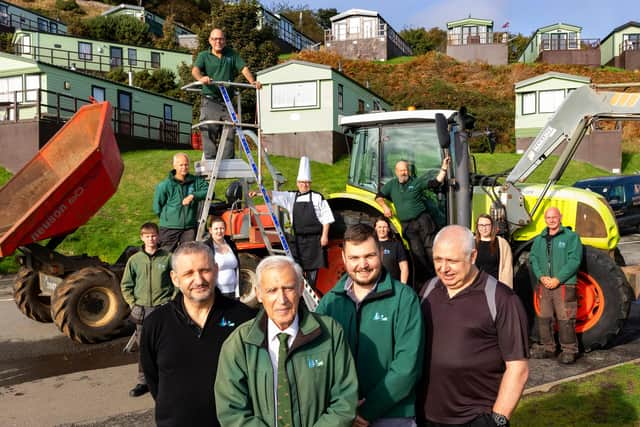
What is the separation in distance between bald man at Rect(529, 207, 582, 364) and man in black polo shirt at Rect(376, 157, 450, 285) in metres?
1.18

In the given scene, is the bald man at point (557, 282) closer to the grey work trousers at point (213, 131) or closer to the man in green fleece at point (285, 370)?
the grey work trousers at point (213, 131)

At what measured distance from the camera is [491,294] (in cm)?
271

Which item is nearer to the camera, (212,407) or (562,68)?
(212,407)

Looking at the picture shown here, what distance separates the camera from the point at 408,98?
38.2 metres

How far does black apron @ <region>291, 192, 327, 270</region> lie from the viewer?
6.83 meters

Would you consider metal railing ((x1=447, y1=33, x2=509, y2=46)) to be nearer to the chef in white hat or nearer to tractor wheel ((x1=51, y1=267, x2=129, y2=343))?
the chef in white hat

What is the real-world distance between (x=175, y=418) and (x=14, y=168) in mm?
21472

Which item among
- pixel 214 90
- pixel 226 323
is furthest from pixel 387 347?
pixel 214 90

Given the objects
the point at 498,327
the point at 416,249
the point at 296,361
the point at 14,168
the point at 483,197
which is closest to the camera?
the point at 296,361

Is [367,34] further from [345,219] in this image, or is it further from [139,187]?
[345,219]


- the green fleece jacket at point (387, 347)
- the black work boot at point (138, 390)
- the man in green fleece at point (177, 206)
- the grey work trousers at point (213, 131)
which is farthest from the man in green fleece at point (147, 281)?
the green fleece jacket at point (387, 347)

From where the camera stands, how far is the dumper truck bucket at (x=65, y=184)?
22.9ft

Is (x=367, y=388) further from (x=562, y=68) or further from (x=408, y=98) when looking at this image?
(x=562, y=68)

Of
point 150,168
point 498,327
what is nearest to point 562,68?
point 150,168
